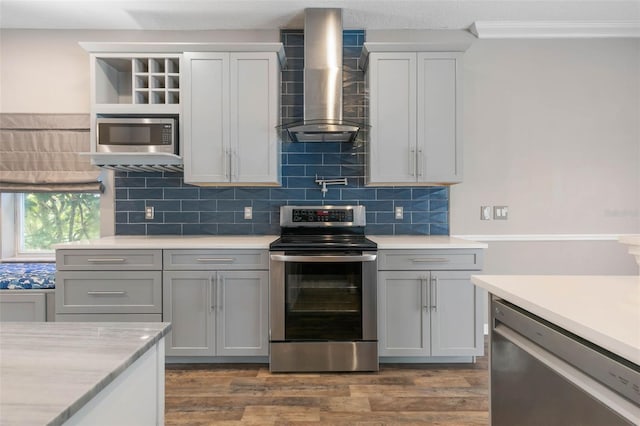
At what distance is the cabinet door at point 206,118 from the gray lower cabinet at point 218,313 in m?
0.76

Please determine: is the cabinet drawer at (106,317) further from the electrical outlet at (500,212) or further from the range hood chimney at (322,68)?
the electrical outlet at (500,212)

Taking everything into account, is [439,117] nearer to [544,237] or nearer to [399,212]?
[399,212]

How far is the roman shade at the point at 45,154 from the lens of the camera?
3.06m

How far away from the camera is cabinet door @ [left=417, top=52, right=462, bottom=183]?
2777 millimetres

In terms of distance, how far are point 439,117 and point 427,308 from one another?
55.0 inches

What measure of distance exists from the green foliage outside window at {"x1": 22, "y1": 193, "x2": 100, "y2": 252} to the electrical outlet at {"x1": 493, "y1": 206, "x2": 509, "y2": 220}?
340 cm

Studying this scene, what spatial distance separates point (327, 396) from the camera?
2.22 m

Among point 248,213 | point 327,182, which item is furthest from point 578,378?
point 248,213

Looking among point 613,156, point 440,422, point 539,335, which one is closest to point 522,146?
point 613,156

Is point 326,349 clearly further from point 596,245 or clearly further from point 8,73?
point 8,73

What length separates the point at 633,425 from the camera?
2.44 feet

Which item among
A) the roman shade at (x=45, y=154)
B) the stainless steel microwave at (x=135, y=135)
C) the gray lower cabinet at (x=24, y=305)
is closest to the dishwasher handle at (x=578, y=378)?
the stainless steel microwave at (x=135, y=135)

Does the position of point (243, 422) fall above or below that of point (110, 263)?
below

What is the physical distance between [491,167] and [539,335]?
240 centimetres
